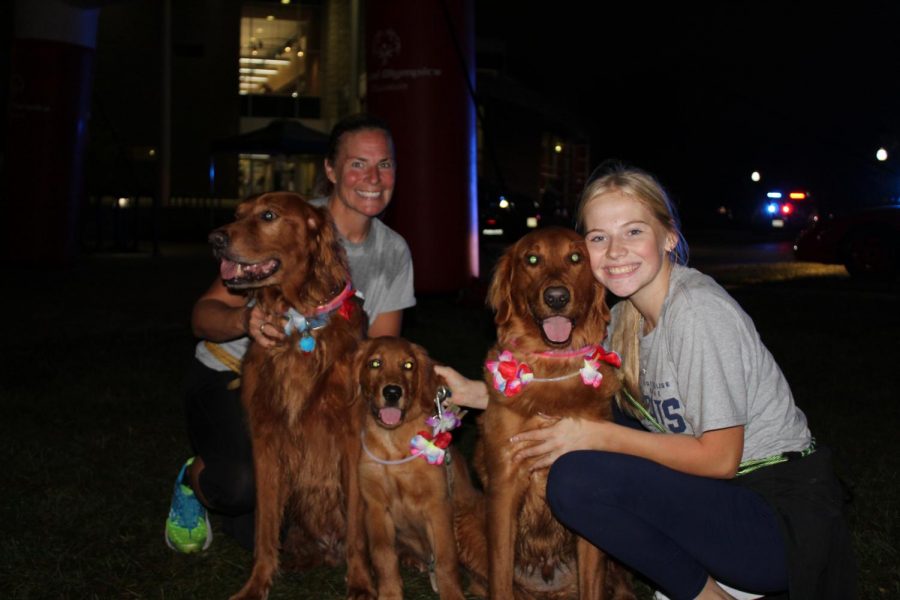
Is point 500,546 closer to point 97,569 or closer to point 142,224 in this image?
point 97,569

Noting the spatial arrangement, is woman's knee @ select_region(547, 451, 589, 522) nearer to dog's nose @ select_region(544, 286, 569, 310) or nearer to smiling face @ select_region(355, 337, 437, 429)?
dog's nose @ select_region(544, 286, 569, 310)

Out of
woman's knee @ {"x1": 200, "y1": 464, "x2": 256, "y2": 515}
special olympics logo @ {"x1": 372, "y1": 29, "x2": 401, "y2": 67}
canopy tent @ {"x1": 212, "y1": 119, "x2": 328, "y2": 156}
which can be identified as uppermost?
canopy tent @ {"x1": 212, "y1": 119, "x2": 328, "y2": 156}

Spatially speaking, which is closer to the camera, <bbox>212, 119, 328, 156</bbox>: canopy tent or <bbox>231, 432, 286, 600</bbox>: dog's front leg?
<bbox>231, 432, 286, 600</bbox>: dog's front leg

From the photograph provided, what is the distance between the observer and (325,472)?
3.32 meters

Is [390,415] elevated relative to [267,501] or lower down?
elevated

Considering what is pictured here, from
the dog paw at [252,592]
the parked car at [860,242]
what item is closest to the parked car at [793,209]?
the parked car at [860,242]

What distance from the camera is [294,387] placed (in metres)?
3.24

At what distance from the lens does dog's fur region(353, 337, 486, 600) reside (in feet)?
10.4

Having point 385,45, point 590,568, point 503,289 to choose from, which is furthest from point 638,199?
point 385,45

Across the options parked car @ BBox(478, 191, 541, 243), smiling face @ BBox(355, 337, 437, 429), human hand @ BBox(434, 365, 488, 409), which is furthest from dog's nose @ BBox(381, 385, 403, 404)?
parked car @ BBox(478, 191, 541, 243)

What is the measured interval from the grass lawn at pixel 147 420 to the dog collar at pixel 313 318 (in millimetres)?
917

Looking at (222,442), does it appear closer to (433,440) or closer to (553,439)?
(433,440)

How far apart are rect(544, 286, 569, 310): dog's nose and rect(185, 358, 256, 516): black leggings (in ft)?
4.17

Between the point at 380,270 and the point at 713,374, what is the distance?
1.80 meters
